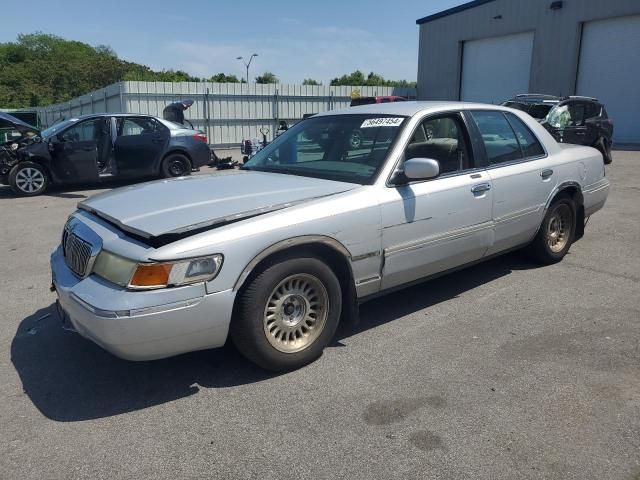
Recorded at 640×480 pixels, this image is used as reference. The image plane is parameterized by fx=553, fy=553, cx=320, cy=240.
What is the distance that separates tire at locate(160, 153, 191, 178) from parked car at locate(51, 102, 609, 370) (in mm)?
7545

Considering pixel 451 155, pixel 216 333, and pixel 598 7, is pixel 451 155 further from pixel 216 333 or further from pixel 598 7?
pixel 598 7

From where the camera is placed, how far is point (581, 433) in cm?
278

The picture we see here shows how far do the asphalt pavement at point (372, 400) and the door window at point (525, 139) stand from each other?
1.33 metres

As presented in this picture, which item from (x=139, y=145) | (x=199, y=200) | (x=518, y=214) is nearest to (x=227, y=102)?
(x=139, y=145)

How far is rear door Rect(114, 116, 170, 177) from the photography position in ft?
36.7

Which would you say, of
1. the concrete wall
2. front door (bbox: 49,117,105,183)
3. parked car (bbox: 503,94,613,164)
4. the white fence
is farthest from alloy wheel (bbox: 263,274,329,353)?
the concrete wall

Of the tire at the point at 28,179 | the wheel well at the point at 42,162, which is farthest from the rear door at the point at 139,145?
the tire at the point at 28,179

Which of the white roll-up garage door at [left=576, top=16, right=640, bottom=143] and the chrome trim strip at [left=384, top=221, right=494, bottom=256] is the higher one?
the white roll-up garage door at [left=576, top=16, right=640, bottom=143]

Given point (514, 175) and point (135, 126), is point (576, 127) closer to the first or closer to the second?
point (514, 175)

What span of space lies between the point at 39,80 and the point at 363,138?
253ft

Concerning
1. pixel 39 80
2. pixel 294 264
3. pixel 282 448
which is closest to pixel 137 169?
pixel 294 264

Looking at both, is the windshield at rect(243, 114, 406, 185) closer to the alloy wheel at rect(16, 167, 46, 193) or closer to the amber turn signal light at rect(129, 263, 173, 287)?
the amber turn signal light at rect(129, 263, 173, 287)

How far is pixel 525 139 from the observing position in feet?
16.9

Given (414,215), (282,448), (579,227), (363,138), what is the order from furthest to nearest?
(579,227) → (363,138) → (414,215) → (282,448)
